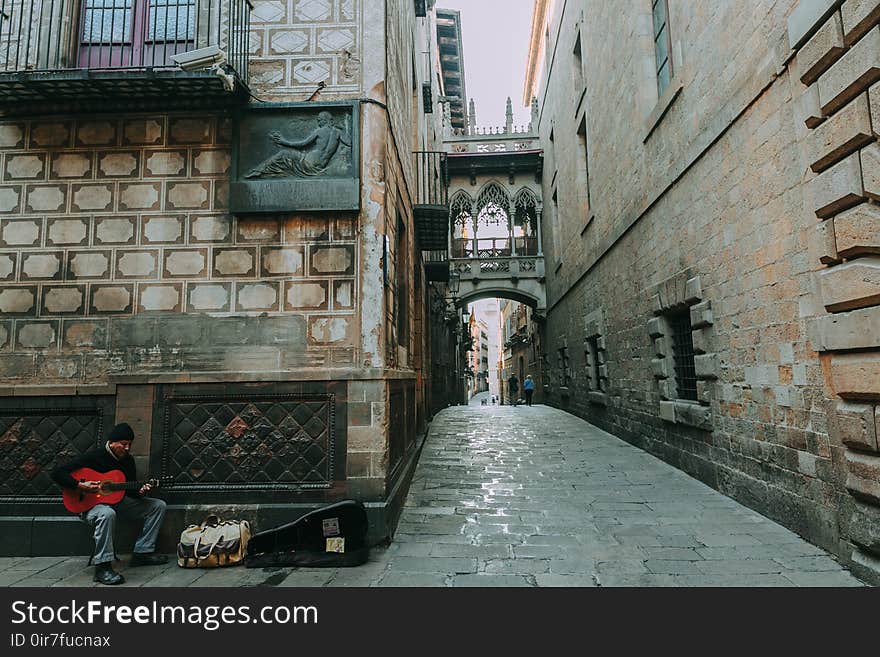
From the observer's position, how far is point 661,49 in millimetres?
8477

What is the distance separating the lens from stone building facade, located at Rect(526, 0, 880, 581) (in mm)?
3678

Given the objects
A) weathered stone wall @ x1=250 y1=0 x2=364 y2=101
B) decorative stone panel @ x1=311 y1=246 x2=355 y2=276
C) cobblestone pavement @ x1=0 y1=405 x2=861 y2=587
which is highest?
weathered stone wall @ x1=250 y1=0 x2=364 y2=101

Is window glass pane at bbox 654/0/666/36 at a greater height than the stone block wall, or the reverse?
window glass pane at bbox 654/0/666/36

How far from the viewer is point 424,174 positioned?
1050 cm

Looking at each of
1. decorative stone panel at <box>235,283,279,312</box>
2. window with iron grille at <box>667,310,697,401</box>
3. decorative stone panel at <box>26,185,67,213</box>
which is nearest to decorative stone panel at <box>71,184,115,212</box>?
decorative stone panel at <box>26,185,67,213</box>

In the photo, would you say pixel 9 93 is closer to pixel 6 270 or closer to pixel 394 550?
pixel 6 270

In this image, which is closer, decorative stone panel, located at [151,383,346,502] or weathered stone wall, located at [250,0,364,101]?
decorative stone panel, located at [151,383,346,502]

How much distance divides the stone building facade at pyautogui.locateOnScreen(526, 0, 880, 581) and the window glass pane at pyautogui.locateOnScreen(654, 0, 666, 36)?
0.06 metres

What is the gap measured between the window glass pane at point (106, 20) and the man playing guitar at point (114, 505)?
420 cm

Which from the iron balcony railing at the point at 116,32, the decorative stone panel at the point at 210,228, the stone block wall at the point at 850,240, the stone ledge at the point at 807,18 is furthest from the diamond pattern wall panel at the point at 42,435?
the stone ledge at the point at 807,18

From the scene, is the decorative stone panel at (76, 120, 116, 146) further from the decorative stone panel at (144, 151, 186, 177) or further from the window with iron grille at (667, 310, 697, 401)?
the window with iron grille at (667, 310, 697, 401)

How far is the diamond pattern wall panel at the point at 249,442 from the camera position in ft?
15.5

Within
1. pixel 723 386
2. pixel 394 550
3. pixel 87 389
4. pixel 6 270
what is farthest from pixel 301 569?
pixel 723 386
